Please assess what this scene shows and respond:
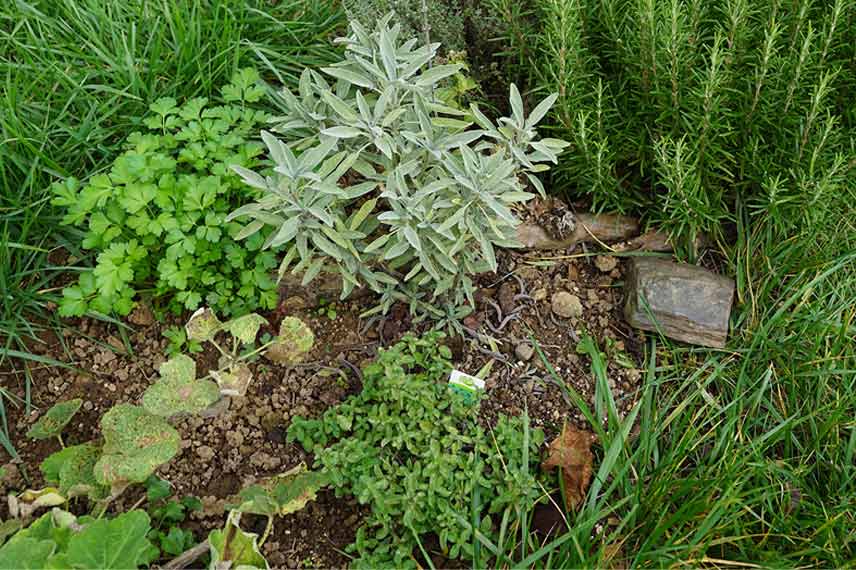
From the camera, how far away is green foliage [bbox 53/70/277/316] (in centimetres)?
264

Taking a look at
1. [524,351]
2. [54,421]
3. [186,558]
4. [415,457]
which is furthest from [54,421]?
[524,351]

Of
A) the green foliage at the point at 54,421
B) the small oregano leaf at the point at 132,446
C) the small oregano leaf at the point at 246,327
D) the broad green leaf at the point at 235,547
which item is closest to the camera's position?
the broad green leaf at the point at 235,547

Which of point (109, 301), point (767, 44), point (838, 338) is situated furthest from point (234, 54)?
point (838, 338)

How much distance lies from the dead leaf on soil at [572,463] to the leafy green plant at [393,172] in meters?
0.56

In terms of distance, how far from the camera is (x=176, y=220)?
2.65m

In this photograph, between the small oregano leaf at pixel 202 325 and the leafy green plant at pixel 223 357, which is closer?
the leafy green plant at pixel 223 357

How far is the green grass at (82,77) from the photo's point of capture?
114 inches

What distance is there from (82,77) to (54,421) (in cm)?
140

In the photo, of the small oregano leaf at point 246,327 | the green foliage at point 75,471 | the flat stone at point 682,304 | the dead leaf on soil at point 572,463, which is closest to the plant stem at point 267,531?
the green foliage at point 75,471

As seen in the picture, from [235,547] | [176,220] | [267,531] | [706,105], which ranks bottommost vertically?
[267,531]

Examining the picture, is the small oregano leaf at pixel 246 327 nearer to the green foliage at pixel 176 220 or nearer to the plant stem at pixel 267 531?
the green foliage at pixel 176 220

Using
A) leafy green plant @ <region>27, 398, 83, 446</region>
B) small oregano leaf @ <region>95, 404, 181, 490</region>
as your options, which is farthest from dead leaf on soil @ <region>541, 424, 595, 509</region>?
leafy green plant @ <region>27, 398, 83, 446</region>

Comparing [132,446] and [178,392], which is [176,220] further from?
[132,446]

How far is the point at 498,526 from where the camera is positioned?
2490 millimetres
